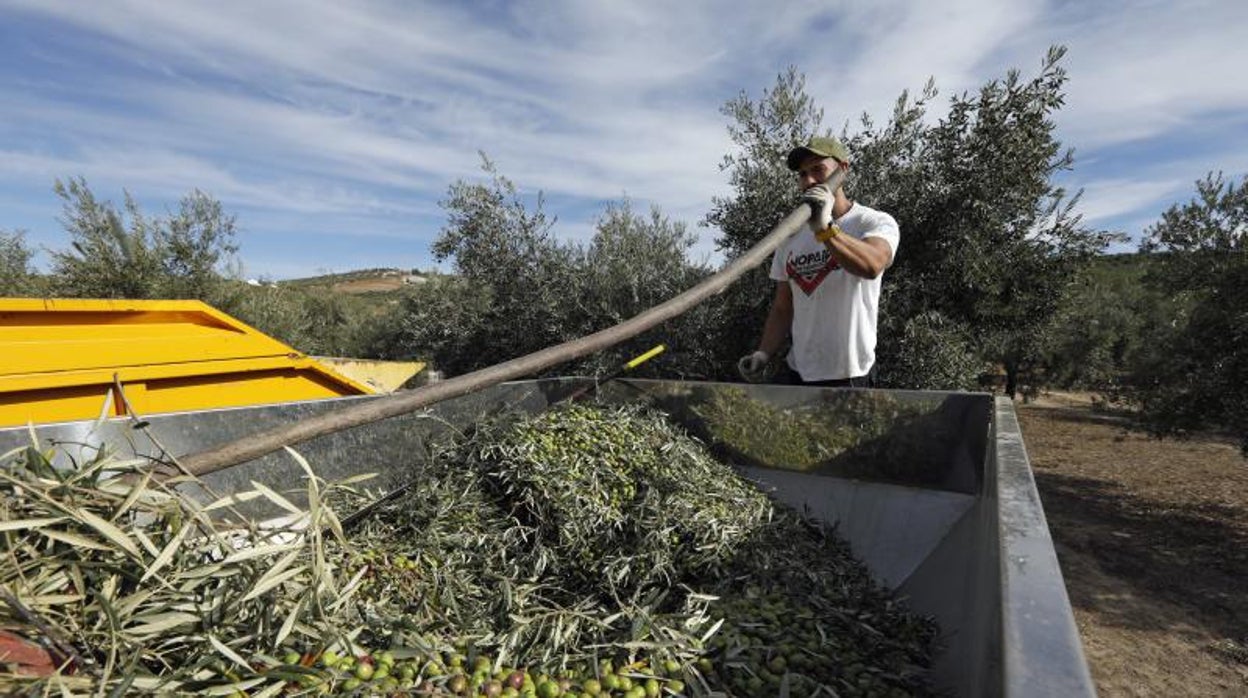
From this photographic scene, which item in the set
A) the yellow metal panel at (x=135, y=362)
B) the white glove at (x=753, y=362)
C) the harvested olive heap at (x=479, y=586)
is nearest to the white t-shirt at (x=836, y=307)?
the white glove at (x=753, y=362)

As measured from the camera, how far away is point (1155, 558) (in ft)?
24.0

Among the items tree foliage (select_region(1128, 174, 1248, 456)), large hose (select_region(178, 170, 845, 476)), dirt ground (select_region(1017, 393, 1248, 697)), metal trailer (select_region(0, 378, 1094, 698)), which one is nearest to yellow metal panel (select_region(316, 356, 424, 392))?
metal trailer (select_region(0, 378, 1094, 698))

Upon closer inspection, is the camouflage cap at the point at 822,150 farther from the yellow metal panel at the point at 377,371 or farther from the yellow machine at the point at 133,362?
the yellow metal panel at the point at 377,371

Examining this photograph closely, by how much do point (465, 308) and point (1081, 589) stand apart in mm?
9114

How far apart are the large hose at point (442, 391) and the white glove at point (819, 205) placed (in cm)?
4

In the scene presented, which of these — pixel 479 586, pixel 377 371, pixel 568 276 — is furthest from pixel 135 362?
pixel 568 276

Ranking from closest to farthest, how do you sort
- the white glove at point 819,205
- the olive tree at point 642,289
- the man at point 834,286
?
the white glove at point 819,205
the man at point 834,286
the olive tree at point 642,289

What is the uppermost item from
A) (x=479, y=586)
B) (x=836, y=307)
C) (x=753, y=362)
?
(x=836, y=307)

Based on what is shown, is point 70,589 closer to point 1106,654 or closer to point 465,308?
point 1106,654

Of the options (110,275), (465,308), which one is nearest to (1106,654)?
(465,308)

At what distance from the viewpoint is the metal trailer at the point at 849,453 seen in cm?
193

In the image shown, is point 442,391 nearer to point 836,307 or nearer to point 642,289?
point 836,307

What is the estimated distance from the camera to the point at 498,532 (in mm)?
2324

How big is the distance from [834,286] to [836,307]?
0.37ft
